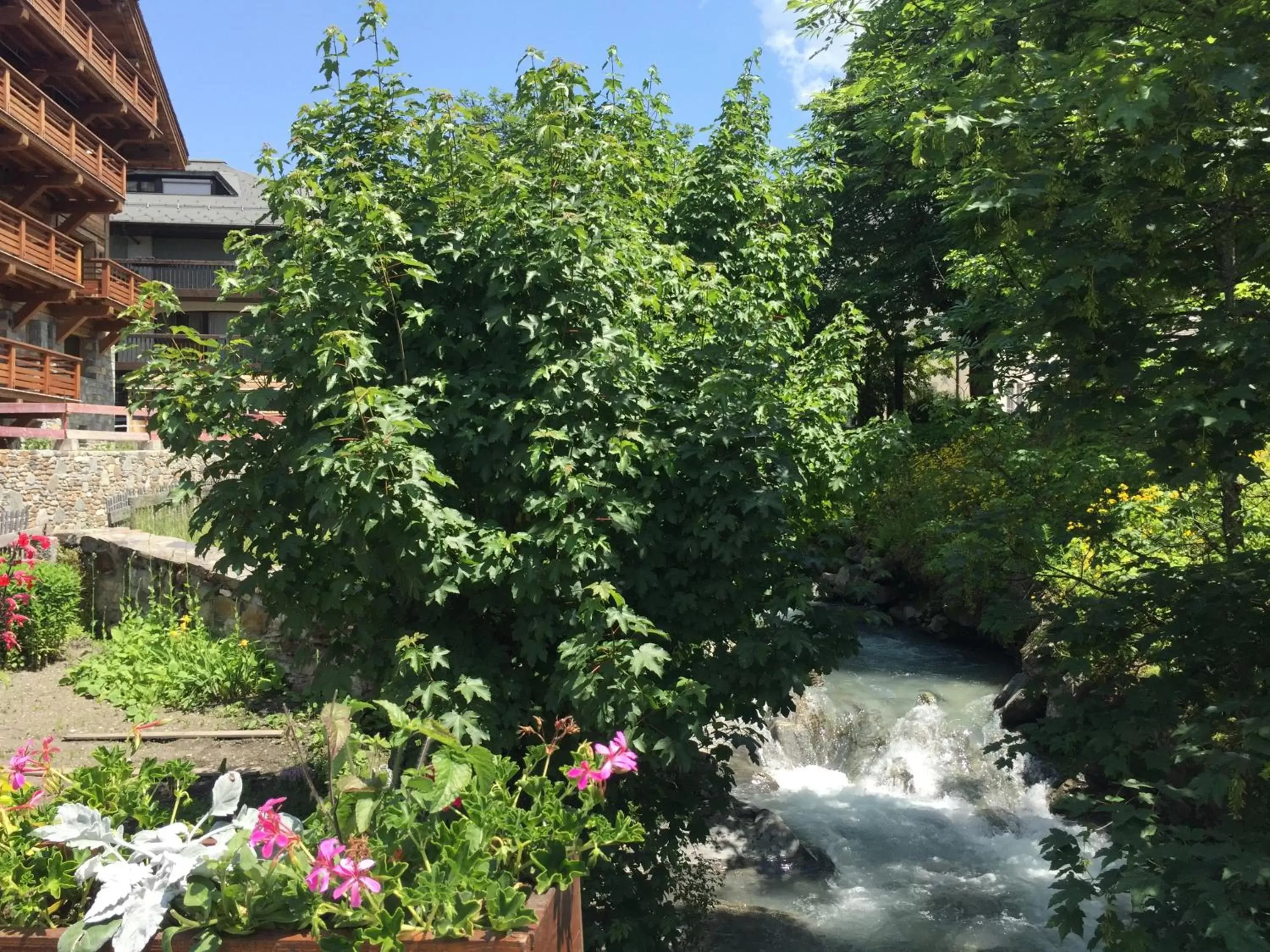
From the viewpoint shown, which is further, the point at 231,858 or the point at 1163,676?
the point at 1163,676

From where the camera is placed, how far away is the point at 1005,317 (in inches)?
184

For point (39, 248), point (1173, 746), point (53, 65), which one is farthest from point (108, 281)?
point (1173, 746)

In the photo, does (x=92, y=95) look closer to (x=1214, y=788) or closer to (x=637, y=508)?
(x=637, y=508)

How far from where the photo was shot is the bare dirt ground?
23.9 ft

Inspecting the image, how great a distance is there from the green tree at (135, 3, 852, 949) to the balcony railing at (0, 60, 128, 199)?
645 inches

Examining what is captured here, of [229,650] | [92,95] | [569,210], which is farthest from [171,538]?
[92,95]

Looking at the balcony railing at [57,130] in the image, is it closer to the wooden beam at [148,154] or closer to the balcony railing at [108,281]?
the balcony railing at [108,281]

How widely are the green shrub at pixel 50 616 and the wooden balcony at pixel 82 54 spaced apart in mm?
13686

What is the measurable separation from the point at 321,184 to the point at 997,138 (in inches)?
126

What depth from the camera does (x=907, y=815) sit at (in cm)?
903

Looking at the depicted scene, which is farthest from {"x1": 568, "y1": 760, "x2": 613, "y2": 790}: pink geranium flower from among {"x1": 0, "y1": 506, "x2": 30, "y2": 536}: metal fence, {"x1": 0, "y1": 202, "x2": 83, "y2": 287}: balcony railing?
{"x1": 0, "y1": 202, "x2": 83, "y2": 287}: balcony railing

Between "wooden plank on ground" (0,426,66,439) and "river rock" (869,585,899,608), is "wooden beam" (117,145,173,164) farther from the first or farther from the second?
"river rock" (869,585,899,608)

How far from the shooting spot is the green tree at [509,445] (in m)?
4.16

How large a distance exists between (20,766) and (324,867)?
44.3 inches
